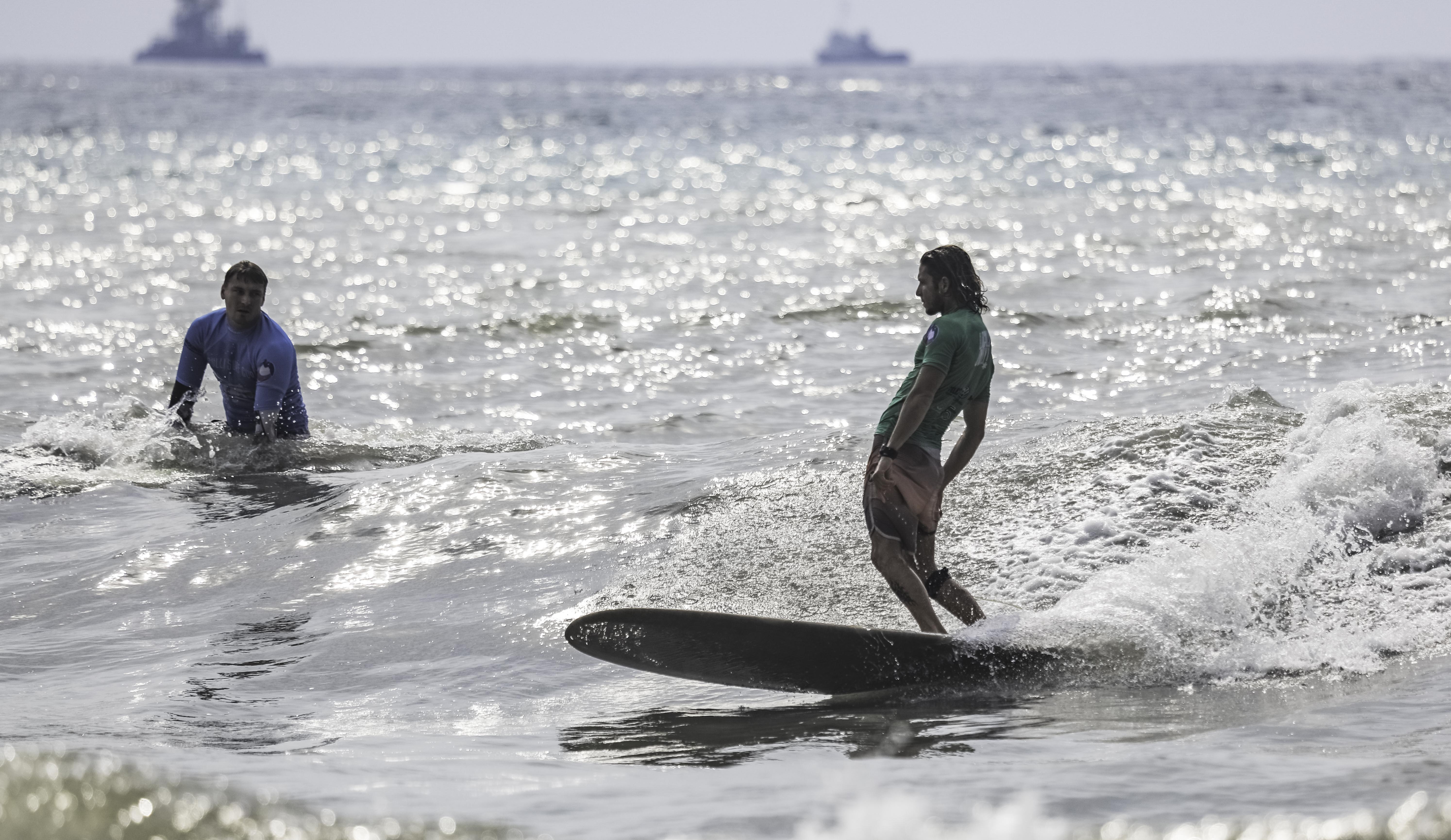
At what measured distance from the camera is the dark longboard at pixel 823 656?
5668 mm

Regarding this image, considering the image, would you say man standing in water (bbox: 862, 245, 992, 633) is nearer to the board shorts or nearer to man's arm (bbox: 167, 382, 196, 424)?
the board shorts

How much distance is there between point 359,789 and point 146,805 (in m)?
1.86

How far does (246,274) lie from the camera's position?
8.79 m

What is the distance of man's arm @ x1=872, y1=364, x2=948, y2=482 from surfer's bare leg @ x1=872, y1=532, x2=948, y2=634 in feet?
1.58

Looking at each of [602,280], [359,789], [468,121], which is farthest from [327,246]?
[468,121]

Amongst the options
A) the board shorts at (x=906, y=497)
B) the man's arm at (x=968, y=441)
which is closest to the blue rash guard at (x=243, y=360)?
the board shorts at (x=906, y=497)

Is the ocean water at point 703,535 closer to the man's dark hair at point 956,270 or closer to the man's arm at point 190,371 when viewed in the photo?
the man's arm at point 190,371

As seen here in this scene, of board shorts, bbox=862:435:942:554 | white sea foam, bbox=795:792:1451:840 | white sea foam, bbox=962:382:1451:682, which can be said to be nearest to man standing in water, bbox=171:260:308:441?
board shorts, bbox=862:435:942:554

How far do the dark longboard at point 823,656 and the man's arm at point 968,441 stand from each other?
88cm

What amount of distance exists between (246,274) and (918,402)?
498 cm

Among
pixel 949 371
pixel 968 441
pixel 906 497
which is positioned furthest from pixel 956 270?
pixel 906 497

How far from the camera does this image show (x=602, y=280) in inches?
746

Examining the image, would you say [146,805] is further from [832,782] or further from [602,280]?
[602,280]

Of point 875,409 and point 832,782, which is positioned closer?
point 832,782
